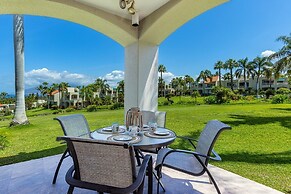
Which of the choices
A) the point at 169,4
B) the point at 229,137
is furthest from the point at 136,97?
the point at 229,137

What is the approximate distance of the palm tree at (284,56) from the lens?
10.7 meters

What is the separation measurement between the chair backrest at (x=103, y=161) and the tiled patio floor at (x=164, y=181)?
3.08ft

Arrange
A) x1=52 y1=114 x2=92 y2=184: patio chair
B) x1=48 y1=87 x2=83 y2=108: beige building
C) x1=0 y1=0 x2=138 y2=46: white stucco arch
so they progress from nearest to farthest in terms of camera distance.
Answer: x1=52 y1=114 x2=92 y2=184: patio chair → x1=0 y1=0 x2=138 y2=46: white stucco arch → x1=48 y1=87 x2=83 y2=108: beige building

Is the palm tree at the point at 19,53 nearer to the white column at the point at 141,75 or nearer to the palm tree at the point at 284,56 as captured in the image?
the white column at the point at 141,75

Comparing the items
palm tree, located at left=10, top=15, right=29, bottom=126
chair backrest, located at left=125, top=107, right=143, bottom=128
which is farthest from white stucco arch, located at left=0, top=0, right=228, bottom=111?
palm tree, located at left=10, top=15, right=29, bottom=126

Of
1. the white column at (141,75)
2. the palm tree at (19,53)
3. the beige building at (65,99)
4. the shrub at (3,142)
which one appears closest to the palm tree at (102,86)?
the beige building at (65,99)

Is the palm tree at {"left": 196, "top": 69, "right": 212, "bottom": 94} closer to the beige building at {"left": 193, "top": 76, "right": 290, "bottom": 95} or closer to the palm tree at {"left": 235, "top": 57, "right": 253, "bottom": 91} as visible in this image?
the beige building at {"left": 193, "top": 76, "right": 290, "bottom": 95}

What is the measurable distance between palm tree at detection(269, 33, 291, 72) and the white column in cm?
994

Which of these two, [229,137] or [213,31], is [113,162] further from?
[213,31]

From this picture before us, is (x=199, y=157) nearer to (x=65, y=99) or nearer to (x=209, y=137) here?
(x=209, y=137)

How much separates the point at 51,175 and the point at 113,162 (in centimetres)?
187

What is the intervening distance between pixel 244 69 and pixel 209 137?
1273 inches

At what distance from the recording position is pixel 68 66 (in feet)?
96.3

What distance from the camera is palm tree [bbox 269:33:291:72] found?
1068cm
